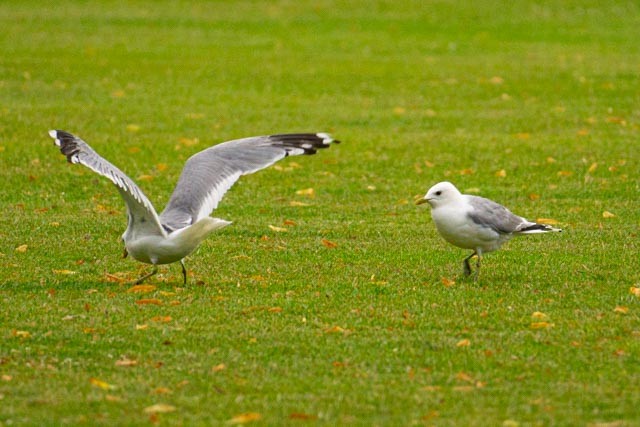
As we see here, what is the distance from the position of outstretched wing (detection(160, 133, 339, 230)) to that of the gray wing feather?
1467mm

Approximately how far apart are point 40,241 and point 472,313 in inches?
186

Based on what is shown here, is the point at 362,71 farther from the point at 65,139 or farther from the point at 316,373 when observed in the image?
the point at 316,373

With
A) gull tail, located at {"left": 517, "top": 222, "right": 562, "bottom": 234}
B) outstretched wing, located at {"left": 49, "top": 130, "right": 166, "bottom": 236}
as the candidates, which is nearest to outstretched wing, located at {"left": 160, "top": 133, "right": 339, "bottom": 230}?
outstretched wing, located at {"left": 49, "top": 130, "right": 166, "bottom": 236}

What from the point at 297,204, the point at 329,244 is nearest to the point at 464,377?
the point at 329,244

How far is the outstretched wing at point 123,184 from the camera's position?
8107 millimetres

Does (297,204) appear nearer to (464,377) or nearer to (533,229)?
(533,229)

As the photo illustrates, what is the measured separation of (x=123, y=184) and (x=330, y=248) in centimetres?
315

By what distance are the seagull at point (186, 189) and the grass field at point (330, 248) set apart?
42 cm

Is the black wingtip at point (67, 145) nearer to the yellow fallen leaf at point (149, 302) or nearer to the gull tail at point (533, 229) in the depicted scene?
the yellow fallen leaf at point (149, 302)

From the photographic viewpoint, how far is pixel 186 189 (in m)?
9.48

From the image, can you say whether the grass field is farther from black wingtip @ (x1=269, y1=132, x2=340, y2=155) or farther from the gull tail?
black wingtip @ (x1=269, y1=132, x2=340, y2=155)

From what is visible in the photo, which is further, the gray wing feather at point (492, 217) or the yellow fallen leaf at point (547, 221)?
the yellow fallen leaf at point (547, 221)

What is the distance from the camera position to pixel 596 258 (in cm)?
1013

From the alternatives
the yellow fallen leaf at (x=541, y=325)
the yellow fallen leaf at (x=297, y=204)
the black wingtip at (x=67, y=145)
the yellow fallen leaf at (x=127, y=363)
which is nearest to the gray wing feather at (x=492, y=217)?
the yellow fallen leaf at (x=541, y=325)
